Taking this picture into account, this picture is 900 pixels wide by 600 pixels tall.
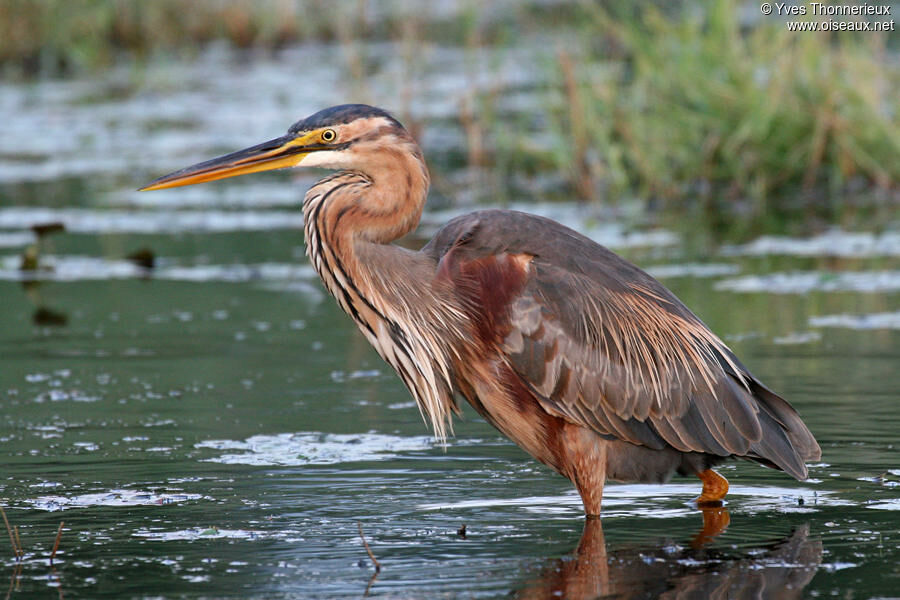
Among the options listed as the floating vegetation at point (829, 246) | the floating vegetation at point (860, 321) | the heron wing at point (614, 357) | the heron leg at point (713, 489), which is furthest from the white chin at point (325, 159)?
the floating vegetation at point (829, 246)

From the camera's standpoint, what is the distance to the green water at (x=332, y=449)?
4742 millimetres

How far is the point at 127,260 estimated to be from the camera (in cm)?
1101

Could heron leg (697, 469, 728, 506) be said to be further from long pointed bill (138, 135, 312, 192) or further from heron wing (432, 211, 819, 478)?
long pointed bill (138, 135, 312, 192)

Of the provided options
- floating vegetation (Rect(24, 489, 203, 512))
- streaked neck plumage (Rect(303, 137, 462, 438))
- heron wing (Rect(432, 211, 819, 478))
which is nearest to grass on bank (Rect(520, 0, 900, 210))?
heron wing (Rect(432, 211, 819, 478))

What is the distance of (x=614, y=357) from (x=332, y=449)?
1389 millimetres

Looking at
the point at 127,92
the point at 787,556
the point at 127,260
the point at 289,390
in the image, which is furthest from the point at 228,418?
the point at 127,92

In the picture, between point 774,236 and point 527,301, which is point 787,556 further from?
point 774,236

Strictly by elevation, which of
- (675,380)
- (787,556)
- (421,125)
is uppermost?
(421,125)

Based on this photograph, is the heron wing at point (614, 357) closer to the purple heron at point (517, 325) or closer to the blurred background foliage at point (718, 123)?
the purple heron at point (517, 325)

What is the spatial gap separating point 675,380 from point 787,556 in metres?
1.08

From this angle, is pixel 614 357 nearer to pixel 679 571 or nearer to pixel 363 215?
pixel 363 215

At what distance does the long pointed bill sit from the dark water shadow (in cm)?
176

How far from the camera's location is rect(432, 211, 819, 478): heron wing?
18.3 ft

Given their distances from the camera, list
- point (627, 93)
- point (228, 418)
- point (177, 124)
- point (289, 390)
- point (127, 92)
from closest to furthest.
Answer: point (228, 418)
point (289, 390)
point (627, 93)
point (177, 124)
point (127, 92)
